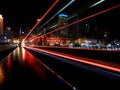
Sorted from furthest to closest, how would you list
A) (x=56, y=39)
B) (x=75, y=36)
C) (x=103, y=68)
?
(x=56, y=39) → (x=75, y=36) → (x=103, y=68)

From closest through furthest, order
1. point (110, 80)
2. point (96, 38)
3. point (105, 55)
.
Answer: point (110, 80) < point (105, 55) < point (96, 38)

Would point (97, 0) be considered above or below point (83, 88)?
above

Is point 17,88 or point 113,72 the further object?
point 113,72

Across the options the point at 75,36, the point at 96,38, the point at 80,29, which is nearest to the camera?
the point at 80,29

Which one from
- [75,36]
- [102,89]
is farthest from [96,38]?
[102,89]

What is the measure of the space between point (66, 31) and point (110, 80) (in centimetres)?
7641

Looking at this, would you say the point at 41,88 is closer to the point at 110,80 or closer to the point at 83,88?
the point at 83,88

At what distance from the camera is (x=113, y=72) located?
36.3 feet

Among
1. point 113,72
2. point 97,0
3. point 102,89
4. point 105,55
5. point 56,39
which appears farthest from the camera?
point 56,39

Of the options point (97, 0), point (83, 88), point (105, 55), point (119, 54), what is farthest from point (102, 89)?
point (97, 0)

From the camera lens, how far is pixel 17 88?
24.1 ft

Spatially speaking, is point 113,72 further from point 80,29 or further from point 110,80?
point 80,29

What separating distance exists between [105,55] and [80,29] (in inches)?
1946

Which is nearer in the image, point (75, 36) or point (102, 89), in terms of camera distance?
point (102, 89)
